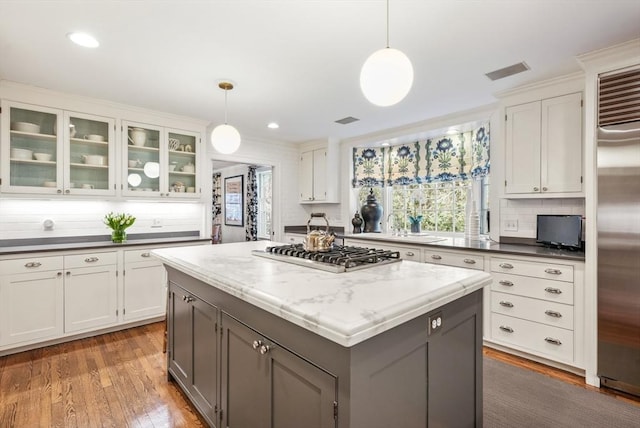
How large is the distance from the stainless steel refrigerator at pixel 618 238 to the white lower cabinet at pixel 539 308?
181mm

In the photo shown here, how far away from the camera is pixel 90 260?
315cm

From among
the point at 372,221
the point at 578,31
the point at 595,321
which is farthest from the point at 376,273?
the point at 372,221

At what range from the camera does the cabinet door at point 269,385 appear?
1.07 m

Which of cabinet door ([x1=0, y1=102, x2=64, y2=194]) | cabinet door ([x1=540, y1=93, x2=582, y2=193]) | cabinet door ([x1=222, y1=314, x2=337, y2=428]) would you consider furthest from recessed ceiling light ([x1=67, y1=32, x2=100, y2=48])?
cabinet door ([x1=540, y1=93, x2=582, y2=193])

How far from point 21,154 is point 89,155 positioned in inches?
21.0

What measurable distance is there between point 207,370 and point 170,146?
117 inches

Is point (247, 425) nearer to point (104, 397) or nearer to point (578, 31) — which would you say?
point (104, 397)

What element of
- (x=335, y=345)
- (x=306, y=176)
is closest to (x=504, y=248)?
(x=335, y=345)

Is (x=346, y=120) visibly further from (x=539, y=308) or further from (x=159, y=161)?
(x=539, y=308)

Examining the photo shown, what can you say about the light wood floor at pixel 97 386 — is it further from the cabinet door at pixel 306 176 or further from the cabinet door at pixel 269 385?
the cabinet door at pixel 306 176

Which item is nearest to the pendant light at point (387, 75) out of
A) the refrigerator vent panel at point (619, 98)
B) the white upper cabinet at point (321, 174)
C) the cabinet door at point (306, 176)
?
the refrigerator vent panel at point (619, 98)

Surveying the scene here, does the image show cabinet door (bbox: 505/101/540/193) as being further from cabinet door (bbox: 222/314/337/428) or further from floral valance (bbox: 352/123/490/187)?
cabinet door (bbox: 222/314/337/428)

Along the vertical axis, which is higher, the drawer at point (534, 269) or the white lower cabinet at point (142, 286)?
the drawer at point (534, 269)

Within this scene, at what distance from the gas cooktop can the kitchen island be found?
1.8 inches
